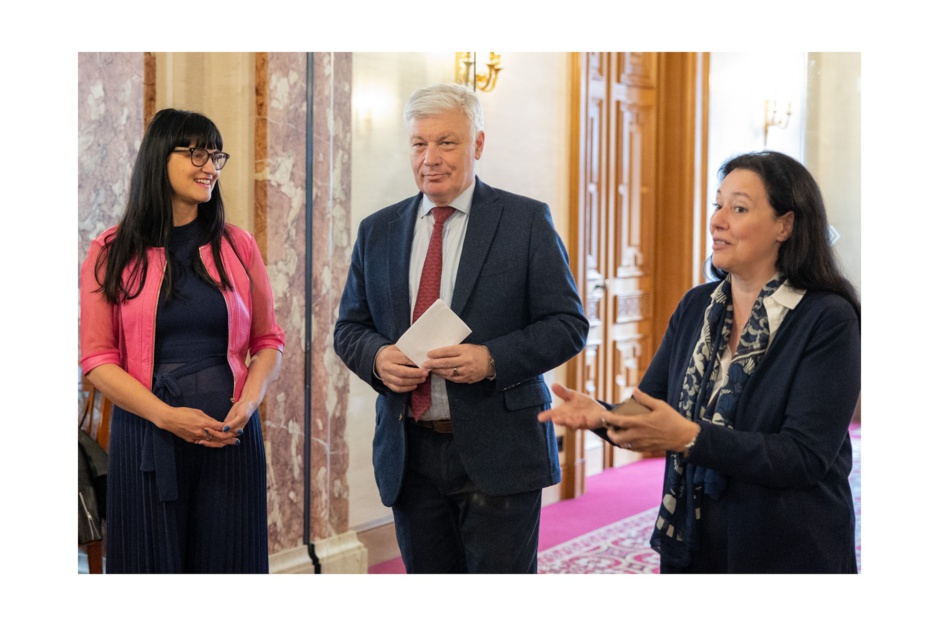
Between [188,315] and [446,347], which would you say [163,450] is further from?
[446,347]

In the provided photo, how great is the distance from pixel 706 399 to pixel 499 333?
0.53m

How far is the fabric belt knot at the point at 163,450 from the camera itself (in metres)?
2.17

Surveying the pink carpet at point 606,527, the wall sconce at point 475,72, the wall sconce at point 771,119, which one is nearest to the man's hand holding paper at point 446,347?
the wall sconce at point 475,72

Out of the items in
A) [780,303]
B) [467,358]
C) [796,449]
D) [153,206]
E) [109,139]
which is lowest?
[796,449]

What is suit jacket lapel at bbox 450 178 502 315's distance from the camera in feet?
7.15

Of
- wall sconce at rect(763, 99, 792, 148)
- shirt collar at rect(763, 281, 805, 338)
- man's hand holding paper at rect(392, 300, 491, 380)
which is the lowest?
man's hand holding paper at rect(392, 300, 491, 380)

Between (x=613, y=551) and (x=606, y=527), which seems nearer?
(x=613, y=551)

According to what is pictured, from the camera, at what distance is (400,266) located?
2.24 m

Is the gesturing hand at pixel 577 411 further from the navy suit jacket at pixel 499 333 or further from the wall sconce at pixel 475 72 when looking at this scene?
the wall sconce at pixel 475 72

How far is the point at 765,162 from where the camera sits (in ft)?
6.07

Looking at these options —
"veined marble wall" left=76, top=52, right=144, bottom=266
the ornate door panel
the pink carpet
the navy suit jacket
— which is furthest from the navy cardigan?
the ornate door panel

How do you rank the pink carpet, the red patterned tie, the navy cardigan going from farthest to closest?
the pink carpet
the red patterned tie
the navy cardigan

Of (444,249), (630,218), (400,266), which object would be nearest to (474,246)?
(444,249)

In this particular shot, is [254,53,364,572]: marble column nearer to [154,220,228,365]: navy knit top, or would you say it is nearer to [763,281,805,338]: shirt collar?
[154,220,228,365]: navy knit top
